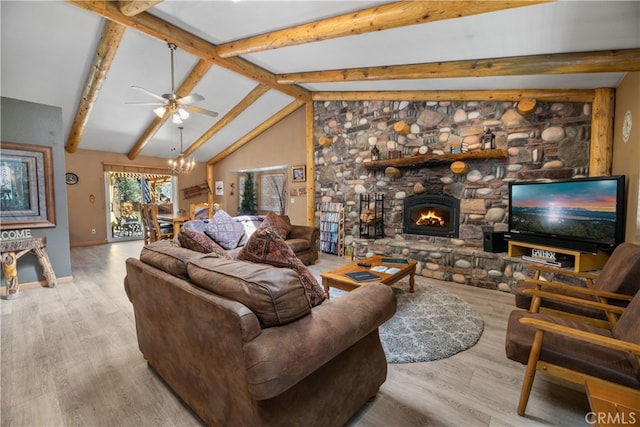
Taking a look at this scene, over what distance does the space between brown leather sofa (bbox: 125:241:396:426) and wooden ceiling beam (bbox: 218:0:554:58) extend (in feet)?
7.56

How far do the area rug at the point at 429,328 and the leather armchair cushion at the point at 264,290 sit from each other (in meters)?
1.37

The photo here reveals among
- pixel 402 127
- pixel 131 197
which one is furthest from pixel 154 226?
pixel 402 127

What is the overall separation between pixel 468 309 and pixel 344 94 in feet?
14.4

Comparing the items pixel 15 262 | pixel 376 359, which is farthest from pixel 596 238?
pixel 15 262

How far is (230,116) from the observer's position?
258 inches

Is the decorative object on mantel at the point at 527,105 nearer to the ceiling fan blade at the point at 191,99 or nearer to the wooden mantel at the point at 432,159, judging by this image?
the wooden mantel at the point at 432,159

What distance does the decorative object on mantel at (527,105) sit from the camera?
366cm

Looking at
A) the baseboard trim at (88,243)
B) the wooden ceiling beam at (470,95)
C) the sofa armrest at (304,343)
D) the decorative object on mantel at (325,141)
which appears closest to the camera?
the sofa armrest at (304,343)

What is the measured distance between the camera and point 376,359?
5.54 ft

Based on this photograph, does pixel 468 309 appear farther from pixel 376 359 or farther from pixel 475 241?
pixel 376 359

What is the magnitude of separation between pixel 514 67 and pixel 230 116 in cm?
552

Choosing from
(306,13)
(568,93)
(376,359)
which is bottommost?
(376,359)

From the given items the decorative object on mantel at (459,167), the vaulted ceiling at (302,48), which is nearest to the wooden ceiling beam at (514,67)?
the vaulted ceiling at (302,48)

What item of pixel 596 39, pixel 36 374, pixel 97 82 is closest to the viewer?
pixel 36 374
